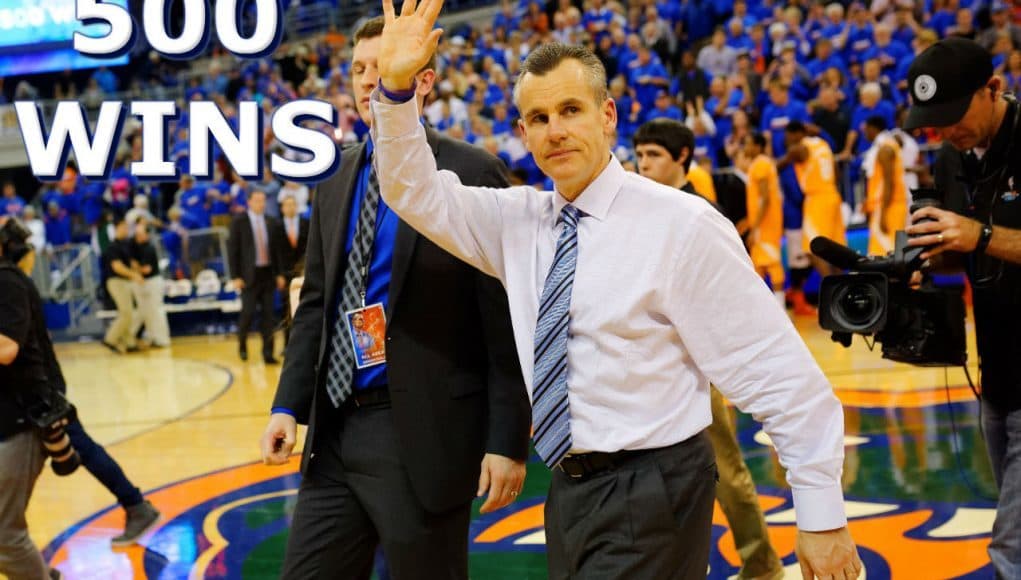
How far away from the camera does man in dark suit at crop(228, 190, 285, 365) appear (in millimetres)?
11625

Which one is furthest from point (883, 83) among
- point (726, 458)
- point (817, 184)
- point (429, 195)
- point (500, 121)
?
point (429, 195)

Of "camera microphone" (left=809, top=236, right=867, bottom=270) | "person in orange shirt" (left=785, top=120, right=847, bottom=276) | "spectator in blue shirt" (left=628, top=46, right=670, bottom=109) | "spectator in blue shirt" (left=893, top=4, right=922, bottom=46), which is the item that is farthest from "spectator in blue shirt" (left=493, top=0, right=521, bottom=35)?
"camera microphone" (left=809, top=236, right=867, bottom=270)

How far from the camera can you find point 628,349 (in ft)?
7.13

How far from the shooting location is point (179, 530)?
5.61 m

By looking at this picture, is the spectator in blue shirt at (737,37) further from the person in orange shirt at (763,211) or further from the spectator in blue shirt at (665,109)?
the person in orange shirt at (763,211)

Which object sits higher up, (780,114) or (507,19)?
(507,19)

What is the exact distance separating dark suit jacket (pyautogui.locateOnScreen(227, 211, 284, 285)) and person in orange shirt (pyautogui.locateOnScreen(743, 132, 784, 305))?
16.3 ft

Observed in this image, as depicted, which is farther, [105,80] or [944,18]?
[105,80]

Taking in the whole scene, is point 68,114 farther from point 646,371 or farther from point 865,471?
point 865,471

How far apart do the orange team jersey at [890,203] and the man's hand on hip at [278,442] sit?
9.15 meters

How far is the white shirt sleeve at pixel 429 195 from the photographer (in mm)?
2281

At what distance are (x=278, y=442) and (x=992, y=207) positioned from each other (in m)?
2.02

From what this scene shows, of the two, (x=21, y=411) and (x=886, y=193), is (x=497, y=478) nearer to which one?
(x=21, y=411)

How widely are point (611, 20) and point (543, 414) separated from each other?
15.7 metres
